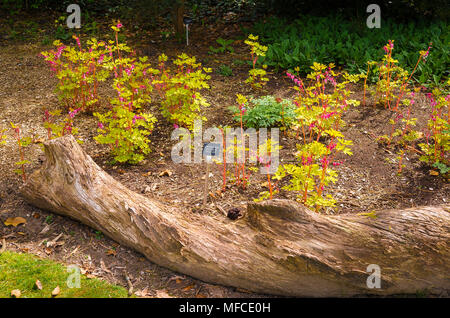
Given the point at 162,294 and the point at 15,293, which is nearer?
the point at 15,293

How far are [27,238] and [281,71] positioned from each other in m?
4.24

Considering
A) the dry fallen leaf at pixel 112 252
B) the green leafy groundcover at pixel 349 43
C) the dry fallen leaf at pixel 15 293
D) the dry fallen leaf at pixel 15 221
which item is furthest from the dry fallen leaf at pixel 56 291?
the green leafy groundcover at pixel 349 43

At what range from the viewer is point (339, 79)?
621 cm

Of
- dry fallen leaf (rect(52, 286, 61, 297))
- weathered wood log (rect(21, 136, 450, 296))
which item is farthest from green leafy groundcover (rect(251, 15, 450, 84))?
dry fallen leaf (rect(52, 286, 61, 297))

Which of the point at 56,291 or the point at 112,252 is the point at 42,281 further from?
the point at 112,252

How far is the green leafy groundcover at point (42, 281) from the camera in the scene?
2980mm

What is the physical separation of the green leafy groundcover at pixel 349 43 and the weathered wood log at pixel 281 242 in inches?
133

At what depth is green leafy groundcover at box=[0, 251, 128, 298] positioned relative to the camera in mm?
2980

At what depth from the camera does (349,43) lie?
661 centimetres

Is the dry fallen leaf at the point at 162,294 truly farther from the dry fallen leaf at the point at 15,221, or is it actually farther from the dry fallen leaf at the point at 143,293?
the dry fallen leaf at the point at 15,221

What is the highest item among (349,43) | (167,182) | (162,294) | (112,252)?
(349,43)

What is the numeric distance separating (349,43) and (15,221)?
514cm

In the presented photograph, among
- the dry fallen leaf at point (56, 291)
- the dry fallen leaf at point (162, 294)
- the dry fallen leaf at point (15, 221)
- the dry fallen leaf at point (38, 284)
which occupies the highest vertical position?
the dry fallen leaf at point (15, 221)

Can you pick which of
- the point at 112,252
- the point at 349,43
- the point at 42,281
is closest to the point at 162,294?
the point at 112,252
